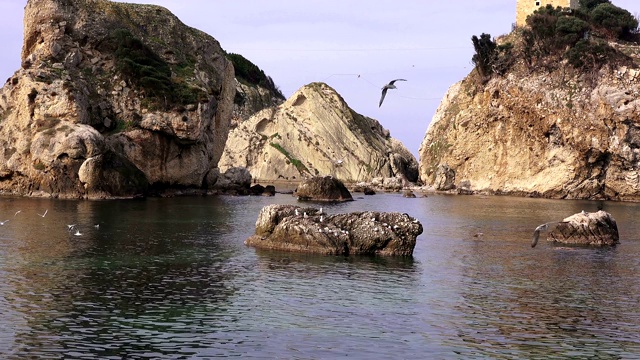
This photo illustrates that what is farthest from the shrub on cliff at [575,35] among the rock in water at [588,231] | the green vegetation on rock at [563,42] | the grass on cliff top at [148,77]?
the rock in water at [588,231]

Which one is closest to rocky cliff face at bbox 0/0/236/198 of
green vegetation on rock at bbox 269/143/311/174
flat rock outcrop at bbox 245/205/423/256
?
flat rock outcrop at bbox 245/205/423/256

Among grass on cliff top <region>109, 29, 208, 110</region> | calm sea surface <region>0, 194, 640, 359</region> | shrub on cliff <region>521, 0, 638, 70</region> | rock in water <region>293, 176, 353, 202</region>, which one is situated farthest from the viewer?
shrub on cliff <region>521, 0, 638, 70</region>

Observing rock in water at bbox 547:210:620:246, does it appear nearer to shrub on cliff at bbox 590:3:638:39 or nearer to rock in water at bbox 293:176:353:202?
rock in water at bbox 293:176:353:202

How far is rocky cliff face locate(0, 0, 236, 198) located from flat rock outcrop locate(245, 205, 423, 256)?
1580 inches

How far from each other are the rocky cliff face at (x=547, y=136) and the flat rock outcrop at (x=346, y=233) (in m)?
71.8

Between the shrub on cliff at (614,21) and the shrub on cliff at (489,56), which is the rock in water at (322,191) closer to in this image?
the shrub on cliff at (489,56)

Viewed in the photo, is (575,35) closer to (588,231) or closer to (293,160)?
(293,160)

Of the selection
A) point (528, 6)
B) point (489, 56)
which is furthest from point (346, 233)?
point (528, 6)

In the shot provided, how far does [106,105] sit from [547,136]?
63381 millimetres

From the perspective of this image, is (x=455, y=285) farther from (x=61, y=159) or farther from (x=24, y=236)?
(x=61, y=159)

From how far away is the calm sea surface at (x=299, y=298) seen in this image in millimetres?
23438

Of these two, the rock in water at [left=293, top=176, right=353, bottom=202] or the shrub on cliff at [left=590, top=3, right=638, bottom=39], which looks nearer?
the rock in water at [left=293, top=176, right=353, bottom=202]

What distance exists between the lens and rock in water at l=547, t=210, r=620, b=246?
49.7 metres

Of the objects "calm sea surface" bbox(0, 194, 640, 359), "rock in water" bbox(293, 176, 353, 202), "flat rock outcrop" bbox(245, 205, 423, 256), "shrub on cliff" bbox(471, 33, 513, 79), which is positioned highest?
"shrub on cliff" bbox(471, 33, 513, 79)
